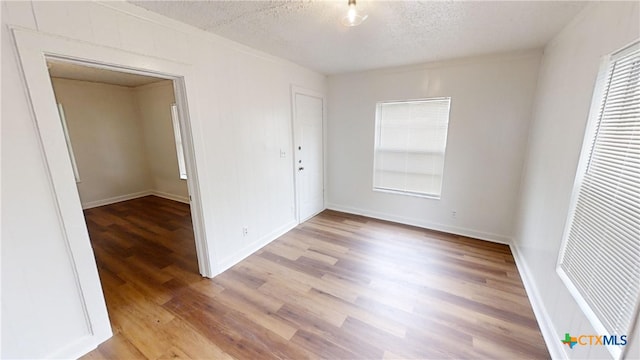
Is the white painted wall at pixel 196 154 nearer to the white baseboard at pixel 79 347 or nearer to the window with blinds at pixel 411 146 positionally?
the white baseboard at pixel 79 347

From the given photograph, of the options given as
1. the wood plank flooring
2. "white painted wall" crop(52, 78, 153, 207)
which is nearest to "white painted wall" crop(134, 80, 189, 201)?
"white painted wall" crop(52, 78, 153, 207)

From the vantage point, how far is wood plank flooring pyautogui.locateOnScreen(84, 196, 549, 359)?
1751 mm

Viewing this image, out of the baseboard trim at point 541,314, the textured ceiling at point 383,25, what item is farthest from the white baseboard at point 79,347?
the baseboard trim at point 541,314

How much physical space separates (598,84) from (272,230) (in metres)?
3.37

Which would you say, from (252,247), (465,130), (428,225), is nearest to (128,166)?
(252,247)

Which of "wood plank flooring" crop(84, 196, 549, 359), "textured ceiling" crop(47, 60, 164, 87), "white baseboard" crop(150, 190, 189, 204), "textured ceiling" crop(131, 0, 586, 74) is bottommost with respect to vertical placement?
"wood plank flooring" crop(84, 196, 549, 359)

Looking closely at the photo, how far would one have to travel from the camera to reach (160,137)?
5.22m

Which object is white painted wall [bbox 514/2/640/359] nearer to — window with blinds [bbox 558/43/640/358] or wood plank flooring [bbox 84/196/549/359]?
window with blinds [bbox 558/43/640/358]

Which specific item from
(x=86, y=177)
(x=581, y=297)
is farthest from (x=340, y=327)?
(x=86, y=177)

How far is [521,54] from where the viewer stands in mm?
2811

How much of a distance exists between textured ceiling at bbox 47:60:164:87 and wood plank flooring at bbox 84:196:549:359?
2536 mm

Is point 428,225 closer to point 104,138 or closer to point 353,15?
point 353,15

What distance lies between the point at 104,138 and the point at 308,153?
443 centimetres

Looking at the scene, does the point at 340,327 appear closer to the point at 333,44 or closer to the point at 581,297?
the point at 581,297
